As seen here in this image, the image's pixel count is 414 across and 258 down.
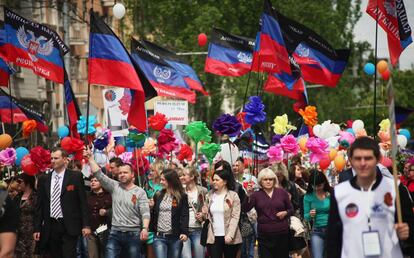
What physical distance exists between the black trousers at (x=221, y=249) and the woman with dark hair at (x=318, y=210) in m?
1.04

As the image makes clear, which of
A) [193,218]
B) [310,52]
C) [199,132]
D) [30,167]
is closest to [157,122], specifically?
A: [199,132]

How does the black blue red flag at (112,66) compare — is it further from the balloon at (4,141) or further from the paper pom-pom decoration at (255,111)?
the paper pom-pom decoration at (255,111)

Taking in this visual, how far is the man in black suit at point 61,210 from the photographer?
14.7 m

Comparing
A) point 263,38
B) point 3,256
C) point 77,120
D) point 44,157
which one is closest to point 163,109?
point 263,38

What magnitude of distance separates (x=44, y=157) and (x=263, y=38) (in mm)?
7904

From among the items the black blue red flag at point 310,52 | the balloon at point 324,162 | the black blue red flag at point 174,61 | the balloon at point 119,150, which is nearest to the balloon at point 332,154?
the balloon at point 324,162

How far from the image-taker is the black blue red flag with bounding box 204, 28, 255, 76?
27.1 metres

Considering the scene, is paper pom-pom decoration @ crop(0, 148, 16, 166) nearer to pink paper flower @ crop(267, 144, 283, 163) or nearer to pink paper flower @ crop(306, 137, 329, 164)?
pink paper flower @ crop(267, 144, 283, 163)

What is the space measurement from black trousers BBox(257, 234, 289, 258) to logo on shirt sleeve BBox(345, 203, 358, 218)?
21.6 ft

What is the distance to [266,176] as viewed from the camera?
14.6 metres

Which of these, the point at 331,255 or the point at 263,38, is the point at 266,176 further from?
the point at 263,38

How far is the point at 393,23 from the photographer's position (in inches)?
733

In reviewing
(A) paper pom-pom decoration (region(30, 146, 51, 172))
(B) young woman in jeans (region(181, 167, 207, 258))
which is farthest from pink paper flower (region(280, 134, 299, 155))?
(A) paper pom-pom decoration (region(30, 146, 51, 172))

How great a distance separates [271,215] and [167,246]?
4.93 feet
